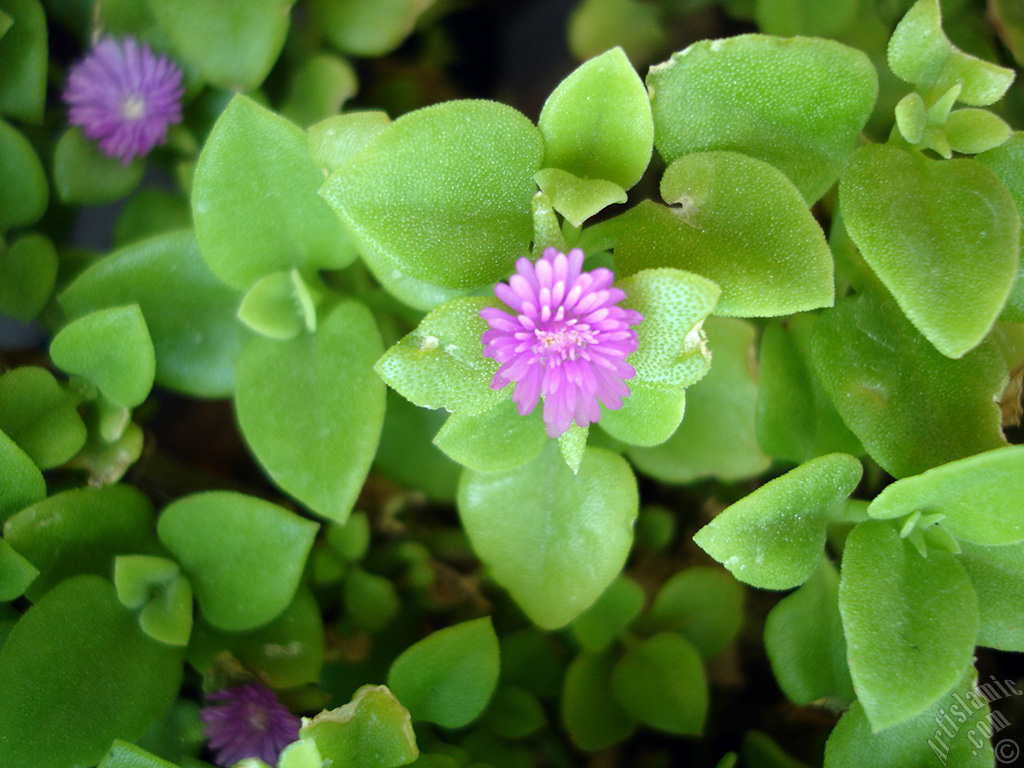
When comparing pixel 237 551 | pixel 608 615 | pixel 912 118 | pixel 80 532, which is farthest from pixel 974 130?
pixel 80 532

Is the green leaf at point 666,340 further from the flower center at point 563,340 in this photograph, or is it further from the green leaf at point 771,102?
the green leaf at point 771,102

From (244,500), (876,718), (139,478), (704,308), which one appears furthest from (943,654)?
(139,478)

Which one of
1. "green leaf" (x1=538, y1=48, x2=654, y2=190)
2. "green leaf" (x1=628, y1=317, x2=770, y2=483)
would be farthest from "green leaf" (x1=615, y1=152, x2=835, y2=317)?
"green leaf" (x1=628, y1=317, x2=770, y2=483)

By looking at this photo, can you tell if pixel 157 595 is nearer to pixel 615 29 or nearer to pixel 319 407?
pixel 319 407

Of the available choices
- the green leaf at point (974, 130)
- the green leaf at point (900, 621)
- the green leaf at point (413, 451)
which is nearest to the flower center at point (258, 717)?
the green leaf at point (413, 451)

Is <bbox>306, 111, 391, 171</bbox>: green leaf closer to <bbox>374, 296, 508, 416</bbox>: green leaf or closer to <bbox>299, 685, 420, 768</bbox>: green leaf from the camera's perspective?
<bbox>374, 296, 508, 416</bbox>: green leaf

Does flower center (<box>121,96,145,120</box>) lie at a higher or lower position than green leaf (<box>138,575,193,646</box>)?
higher
